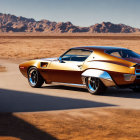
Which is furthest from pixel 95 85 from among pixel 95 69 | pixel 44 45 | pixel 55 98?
pixel 44 45

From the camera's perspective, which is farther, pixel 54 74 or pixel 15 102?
pixel 54 74

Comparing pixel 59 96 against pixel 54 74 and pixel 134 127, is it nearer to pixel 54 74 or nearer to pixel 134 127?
pixel 54 74

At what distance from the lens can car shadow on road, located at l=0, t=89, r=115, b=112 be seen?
835cm

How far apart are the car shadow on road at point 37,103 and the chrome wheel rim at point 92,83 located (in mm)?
904

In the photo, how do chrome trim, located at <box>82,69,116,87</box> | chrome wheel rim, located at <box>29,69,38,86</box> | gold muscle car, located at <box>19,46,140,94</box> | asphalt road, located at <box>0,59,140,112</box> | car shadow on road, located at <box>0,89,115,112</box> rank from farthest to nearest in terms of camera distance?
chrome wheel rim, located at <box>29,69,38,86</box> < chrome trim, located at <box>82,69,116,87</box> < gold muscle car, located at <box>19,46,140,94</box> < asphalt road, located at <box>0,59,140,112</box> < car shadow on road, located at <box>0,89,115,112</box>

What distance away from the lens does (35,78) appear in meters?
12.1

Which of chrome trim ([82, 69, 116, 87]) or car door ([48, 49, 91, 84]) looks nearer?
chrome trim ([82, 69, 116, 87])

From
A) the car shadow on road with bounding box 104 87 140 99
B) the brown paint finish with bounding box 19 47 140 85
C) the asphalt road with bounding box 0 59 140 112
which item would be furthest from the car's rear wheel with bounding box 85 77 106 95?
the car shadow on road with bounding box 104 87 140 99

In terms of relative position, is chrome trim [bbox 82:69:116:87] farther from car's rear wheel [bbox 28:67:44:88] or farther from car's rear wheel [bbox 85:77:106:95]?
car's rear wheel [bbox 28:67:44:88]

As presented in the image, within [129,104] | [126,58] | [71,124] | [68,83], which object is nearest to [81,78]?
[68,83]

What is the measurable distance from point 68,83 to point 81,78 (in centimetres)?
65

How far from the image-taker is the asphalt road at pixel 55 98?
8.57 m

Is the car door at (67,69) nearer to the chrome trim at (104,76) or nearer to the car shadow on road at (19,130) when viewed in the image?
the chrome trim at (104,76)

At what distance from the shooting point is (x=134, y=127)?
248 inches
